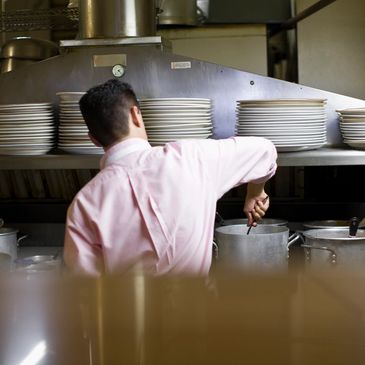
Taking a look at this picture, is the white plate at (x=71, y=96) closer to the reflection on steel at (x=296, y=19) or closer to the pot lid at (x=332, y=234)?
the pot lid at (x=332, y=234)

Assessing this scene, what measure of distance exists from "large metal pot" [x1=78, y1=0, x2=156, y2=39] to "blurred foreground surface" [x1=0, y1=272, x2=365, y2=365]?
2.66 meters

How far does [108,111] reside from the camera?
2.03 m

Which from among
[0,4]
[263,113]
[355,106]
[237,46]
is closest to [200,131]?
[263,113]

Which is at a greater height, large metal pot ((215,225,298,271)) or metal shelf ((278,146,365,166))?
metal shelf ((278,146,365,166))

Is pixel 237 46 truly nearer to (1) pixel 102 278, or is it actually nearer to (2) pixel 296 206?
(2) pixel 296 206

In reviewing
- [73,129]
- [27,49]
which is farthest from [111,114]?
[27,49]

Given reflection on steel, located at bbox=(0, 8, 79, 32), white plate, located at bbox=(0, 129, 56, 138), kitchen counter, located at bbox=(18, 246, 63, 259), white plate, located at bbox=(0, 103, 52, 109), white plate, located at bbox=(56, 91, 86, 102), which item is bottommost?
kitchen counter, located at bbox=(18, 246, 63, 259)

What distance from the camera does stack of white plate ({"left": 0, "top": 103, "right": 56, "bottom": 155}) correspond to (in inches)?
111

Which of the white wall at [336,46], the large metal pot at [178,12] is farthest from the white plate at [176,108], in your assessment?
the white wall at [336,46]

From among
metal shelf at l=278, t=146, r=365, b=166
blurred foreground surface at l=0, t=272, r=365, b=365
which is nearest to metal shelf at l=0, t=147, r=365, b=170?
metal shelf at l=278, t=146, r=365, b=166

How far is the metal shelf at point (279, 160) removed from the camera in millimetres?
2680

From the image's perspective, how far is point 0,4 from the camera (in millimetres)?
5277

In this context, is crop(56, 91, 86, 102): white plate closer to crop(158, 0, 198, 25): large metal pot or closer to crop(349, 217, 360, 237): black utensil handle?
crop(349, 217, 360, 237): black utensil handle

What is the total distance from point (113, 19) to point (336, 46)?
214 centimetres
